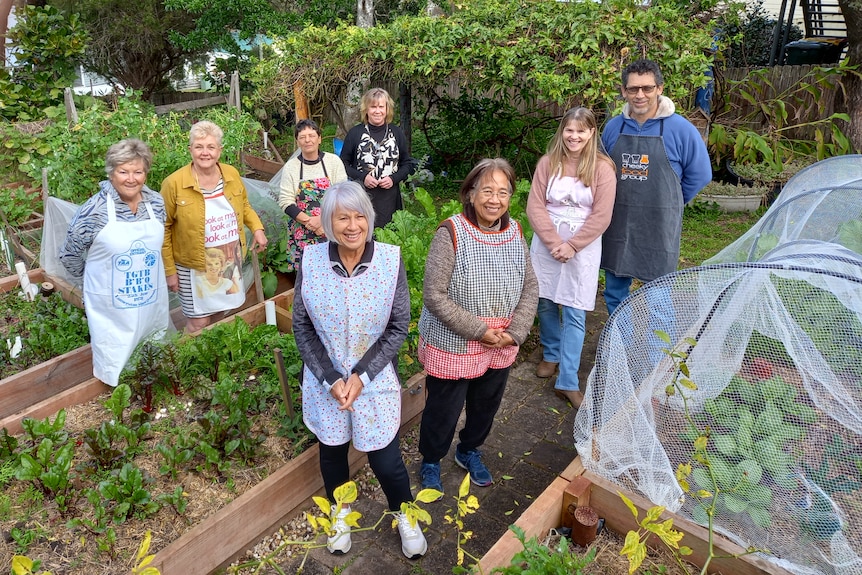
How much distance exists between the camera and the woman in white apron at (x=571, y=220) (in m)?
3.63

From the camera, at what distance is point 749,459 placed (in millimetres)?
2385

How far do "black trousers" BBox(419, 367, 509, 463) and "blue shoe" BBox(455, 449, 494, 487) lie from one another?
164mm

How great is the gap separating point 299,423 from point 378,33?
5.35 m

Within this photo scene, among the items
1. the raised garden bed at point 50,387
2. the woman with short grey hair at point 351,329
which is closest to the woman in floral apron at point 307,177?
the raised garden bed at point 50,387

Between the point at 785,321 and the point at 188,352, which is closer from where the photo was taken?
the point at 785,321

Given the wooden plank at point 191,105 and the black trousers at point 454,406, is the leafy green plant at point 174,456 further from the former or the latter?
the wooden plank at point 191,105

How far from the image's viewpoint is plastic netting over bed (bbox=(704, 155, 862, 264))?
3.38 metres

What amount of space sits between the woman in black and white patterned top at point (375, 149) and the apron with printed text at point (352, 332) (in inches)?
94.0

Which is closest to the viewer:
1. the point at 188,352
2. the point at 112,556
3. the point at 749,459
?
the point at 749,459

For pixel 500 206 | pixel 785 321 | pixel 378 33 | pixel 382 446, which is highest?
pixel 378 33

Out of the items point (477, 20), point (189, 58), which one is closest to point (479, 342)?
point (477, 20)

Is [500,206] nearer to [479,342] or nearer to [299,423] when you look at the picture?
[479,342]

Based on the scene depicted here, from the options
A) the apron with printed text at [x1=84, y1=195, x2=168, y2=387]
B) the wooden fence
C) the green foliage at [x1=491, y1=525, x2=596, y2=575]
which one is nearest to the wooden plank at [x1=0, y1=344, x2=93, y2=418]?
the apron with printed text at [x1=84, y1=195, x2=168, y2=387]

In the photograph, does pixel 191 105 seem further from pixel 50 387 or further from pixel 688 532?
pixel 688 532
